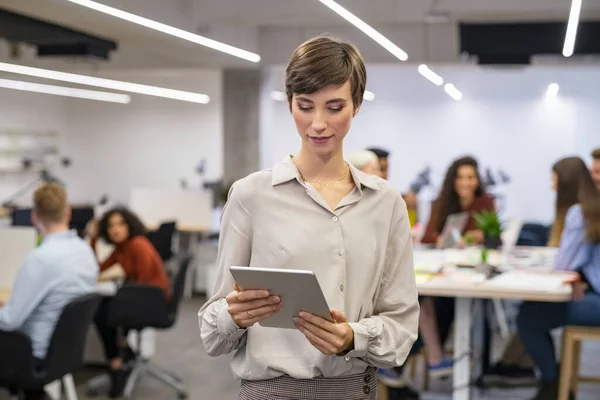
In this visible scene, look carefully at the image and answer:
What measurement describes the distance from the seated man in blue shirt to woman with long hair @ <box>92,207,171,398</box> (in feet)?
4.28

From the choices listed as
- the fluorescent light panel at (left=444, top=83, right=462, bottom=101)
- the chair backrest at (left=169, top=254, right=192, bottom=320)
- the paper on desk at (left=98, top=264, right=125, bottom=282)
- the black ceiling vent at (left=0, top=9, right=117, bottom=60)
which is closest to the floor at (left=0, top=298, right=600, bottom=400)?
the chair backrest at (left=169, top=254, right=192, bottom=320)

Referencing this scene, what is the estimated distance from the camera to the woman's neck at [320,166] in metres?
1.62

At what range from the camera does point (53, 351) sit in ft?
12.7

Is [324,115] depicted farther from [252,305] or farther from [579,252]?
[579,252]

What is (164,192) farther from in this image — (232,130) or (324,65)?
(324,65)

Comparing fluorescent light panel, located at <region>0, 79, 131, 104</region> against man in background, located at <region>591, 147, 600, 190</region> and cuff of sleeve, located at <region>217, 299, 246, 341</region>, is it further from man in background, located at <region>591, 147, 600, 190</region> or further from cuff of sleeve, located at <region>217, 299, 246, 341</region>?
cuff of sleeve, located at <region>217, 299, 246, 341</region>

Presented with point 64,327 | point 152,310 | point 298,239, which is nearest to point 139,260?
point 152,310

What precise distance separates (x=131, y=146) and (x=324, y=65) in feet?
44.9

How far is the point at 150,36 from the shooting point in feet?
26.9

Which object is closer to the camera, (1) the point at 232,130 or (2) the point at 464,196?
(2) the point at 464,196

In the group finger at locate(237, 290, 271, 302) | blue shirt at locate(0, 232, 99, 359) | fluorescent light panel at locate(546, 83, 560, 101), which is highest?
fluorescent light panel at locate(546, 83, 560, 101)

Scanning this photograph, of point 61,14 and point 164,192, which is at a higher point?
point 61,14

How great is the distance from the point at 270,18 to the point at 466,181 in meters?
3.79

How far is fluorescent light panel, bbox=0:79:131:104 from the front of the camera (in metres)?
12.8
